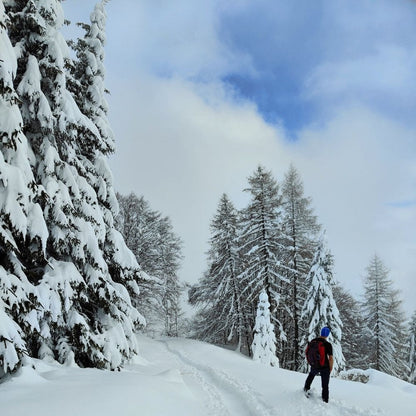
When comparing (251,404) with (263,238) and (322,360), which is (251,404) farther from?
(263,238)

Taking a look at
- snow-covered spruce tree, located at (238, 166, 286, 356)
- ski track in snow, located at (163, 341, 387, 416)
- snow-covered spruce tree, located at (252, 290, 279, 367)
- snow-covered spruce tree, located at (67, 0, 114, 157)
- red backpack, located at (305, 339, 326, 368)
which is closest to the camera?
ski track in snow, located at (163, 341, 387, 416)

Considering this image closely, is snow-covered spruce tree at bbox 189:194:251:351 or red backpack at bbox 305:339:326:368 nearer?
red backpack at bbox 305:339:326:368

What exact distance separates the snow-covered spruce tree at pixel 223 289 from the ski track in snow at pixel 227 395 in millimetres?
11758

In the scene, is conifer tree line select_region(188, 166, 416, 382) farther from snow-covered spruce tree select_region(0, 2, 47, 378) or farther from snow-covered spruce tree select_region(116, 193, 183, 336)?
snow-covered spruce tree select_region(0, 2, 47, 378)

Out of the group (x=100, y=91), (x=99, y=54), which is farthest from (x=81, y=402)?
(x=99, y=54)

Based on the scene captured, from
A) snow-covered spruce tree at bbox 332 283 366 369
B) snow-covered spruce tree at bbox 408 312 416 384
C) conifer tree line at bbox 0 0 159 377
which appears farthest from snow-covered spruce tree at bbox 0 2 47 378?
snow-covered spruce tree at bbox 408 312 416 384

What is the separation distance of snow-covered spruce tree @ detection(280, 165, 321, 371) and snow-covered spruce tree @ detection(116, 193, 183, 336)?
10918mm

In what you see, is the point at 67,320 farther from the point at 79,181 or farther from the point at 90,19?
the point at 90,19

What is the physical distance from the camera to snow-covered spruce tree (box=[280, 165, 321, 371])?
25.2 m

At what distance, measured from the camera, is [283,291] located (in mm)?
26859

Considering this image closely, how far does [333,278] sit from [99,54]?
19.2 m

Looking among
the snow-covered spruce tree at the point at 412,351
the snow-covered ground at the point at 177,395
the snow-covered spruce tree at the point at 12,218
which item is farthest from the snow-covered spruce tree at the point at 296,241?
the snow-covered spruce tree at the point at 12,218

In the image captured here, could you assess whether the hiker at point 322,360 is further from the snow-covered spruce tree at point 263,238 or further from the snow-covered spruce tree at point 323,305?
the snow-covered spruce tree at point 263,238

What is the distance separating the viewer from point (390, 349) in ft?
91.4
